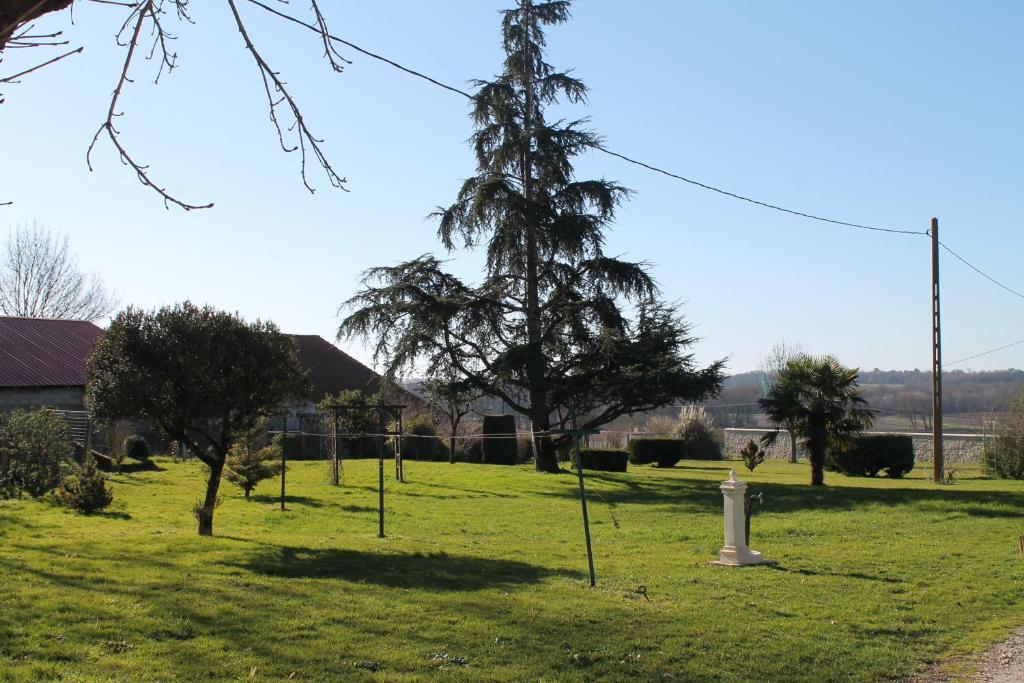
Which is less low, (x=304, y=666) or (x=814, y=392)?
(x=814, y=392)

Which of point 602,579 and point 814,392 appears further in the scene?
point 814,392

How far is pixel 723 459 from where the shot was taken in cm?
4750

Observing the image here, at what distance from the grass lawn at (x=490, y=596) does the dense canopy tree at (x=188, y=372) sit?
171 cm

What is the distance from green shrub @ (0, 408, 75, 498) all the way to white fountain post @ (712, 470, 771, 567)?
13.6m

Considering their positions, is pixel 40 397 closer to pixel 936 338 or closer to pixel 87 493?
pixel 87 493

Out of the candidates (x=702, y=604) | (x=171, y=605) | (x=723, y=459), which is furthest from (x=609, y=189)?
(x=723, y=459)

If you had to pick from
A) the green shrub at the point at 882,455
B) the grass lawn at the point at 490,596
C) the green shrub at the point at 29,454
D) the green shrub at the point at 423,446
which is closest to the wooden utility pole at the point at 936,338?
the green shrub at the point at 882,455

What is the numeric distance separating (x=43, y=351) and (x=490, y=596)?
2716 centimetres

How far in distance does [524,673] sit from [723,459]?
4326cm

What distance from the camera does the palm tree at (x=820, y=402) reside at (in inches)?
897

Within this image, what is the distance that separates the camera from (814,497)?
20219mm

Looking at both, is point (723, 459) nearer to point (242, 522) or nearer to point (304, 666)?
point (242, 522)

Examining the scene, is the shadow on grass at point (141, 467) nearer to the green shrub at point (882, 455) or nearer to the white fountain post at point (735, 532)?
the white fountain post at point (735, 532)

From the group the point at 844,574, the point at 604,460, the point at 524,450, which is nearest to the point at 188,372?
the point at 844,574
